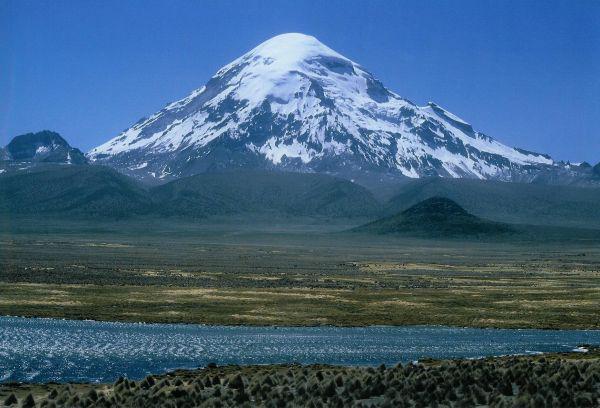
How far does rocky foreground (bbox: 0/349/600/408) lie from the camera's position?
29.8m

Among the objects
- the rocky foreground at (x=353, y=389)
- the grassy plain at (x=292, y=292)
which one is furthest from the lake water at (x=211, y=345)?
the rocky foreground at (x=353, y=389)

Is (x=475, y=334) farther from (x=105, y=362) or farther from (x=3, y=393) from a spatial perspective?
(x=3, y=393)

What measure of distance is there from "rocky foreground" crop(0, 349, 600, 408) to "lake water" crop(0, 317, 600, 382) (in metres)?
5.18

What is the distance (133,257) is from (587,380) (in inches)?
4593

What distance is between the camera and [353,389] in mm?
32625

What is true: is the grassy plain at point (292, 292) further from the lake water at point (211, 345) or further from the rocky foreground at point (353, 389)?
the rocky foreground at point (353, 389)

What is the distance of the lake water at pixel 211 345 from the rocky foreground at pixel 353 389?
5178mm

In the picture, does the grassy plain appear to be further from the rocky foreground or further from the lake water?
the rocky foreground

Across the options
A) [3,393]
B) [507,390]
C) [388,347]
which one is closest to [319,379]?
[507,390]

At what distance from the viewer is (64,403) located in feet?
99.8

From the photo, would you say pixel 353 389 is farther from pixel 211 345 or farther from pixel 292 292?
pixel 292 292

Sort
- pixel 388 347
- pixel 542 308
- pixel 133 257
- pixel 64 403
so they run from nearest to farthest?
pixel 64 403 < pixel 388 347 < pixel 542 308 < pixel 133 257

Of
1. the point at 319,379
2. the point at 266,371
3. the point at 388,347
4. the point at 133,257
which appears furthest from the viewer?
the point at 133,257

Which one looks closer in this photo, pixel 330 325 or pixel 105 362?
pixel 105 362
